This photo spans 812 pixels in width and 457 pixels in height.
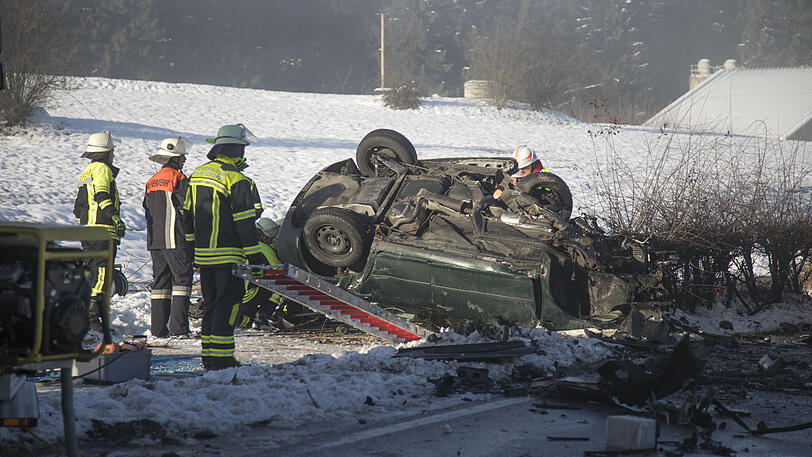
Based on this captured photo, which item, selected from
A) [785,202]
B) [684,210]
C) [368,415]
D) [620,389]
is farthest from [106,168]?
[785,202]

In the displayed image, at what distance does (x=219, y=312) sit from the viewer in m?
6.05

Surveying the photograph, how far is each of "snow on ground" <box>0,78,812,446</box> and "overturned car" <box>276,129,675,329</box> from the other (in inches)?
23.6

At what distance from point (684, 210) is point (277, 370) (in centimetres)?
547

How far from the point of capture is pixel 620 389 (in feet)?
16.3

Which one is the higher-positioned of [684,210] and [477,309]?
[684,210]

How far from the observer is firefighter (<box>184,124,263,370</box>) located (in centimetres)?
605

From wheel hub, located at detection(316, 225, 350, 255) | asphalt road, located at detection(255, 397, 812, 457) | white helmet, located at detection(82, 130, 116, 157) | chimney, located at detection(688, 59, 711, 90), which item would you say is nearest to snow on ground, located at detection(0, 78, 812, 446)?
asphalt road, located at detection(255, 397, 812, 457)

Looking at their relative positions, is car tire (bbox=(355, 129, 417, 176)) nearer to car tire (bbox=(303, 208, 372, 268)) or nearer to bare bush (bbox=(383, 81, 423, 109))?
car tire (bbox=(303, 208, 372, 268))

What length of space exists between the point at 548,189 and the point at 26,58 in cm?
1535

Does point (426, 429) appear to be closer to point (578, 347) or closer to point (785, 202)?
point (578, 347)

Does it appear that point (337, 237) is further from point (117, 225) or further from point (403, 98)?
point (403, 98)

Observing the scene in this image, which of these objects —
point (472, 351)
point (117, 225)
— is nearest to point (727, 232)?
point (472, 351)

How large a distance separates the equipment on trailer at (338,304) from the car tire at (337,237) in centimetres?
67

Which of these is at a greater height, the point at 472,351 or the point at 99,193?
the point at 99,193
